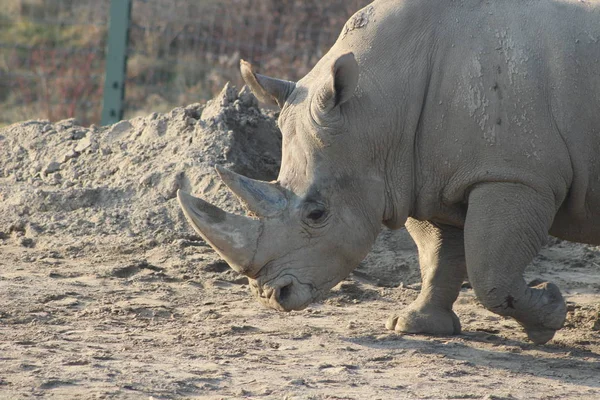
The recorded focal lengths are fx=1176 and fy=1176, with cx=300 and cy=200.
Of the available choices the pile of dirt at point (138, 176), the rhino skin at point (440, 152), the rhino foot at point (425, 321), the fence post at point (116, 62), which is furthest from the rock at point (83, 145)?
the rhino foot at point (425, 321)

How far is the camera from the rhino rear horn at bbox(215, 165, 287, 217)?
5.93 m

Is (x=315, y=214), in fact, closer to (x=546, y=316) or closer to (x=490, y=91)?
(x=490, y=91)

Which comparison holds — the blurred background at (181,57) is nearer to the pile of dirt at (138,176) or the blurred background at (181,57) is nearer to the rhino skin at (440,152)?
the pile of dirt at (138,176)

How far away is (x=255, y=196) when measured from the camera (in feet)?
19.5

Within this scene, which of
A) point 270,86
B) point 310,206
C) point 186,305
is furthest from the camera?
point 186,305

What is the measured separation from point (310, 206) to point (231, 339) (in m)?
0.85

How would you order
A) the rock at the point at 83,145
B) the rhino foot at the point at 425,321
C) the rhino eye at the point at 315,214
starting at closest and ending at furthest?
the rhino eye at the point at 315,214, the rhino foot at the point at 425,321, the rock at the point at 83,145

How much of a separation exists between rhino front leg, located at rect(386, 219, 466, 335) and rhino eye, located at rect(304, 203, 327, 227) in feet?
3.06

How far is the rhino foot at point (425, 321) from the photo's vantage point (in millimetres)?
6570

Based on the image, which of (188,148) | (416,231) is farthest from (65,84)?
(416,231)

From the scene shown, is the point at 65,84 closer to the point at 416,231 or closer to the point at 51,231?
the point at 51,231

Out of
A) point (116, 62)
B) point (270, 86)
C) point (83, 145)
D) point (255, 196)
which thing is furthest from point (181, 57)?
point (255, 196)

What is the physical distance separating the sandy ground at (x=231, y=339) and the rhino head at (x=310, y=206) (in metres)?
0.41

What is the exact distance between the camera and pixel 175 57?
1466 cm
